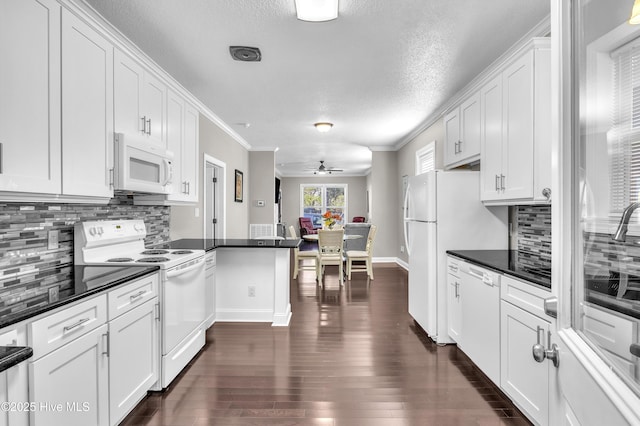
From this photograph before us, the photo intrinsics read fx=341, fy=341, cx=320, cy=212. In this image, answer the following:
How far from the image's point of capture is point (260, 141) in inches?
263

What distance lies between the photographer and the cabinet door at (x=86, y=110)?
1.86 metres

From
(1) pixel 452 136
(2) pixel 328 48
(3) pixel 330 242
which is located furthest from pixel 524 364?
(3) pixel 330 242

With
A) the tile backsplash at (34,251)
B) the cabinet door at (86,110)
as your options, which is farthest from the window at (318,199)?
the cabinet door at (86,110)

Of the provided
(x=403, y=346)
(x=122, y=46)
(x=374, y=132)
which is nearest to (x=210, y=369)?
(x=403, y=346)

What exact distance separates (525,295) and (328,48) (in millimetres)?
2312

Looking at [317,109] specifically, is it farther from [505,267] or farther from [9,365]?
[9,365]

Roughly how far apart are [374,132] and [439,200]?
312cm

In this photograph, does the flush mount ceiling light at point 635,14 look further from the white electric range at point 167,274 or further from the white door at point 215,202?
the white door at point 215,202

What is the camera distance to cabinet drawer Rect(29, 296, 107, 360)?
4.28 ft

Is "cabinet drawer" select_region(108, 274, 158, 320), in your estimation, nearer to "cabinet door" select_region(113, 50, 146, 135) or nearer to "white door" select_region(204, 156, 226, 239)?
"cabinet door" select_region(113, 50, 146, 135)

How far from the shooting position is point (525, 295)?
195cm

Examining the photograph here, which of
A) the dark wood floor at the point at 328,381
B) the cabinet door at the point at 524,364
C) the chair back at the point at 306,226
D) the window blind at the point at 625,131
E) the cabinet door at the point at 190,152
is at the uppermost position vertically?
the cabinet door at the point at 190,152

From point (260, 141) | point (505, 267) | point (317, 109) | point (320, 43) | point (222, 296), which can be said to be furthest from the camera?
point (260, 141)

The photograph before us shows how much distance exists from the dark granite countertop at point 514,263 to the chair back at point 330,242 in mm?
2462
